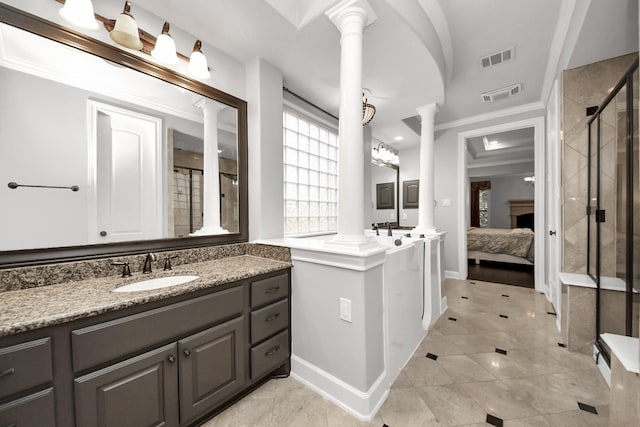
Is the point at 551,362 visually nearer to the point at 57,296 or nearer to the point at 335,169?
the point at 335,169

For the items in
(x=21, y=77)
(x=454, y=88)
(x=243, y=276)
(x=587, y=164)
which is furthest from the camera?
(x=454, y=88)

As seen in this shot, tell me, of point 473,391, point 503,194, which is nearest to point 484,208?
point 503,194

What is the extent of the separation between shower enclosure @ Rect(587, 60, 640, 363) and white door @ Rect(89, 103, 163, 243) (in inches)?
116

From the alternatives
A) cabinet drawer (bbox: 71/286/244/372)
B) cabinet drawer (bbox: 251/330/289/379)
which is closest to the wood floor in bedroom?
cabinet drawer (bbox: 251/330/289/379)

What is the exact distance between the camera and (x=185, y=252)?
1753 millimetres

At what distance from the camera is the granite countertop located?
0.85 metres

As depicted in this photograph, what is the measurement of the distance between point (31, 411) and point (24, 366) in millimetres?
164

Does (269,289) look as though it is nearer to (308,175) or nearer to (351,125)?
(351,125)

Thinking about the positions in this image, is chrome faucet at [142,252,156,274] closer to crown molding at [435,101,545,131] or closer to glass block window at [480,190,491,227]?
crown molding at [435,101,545,131]

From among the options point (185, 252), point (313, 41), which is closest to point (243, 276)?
point (185, 252)

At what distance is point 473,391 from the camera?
1.61m

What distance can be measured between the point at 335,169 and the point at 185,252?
213 centimetres

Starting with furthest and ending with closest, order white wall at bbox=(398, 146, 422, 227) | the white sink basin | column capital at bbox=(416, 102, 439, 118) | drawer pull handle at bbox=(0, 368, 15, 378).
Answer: white wall at bbox=(398, 146, 422, 227)
column capital at bbox=(416, 102, 439, 118)
the white sink basin
drawer pull handle at bbox=(0, 368, 15, 378)

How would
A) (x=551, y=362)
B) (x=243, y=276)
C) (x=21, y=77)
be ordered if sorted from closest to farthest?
(x=21, y=77) → (x=243, y=276) → (x=551, y=362)
